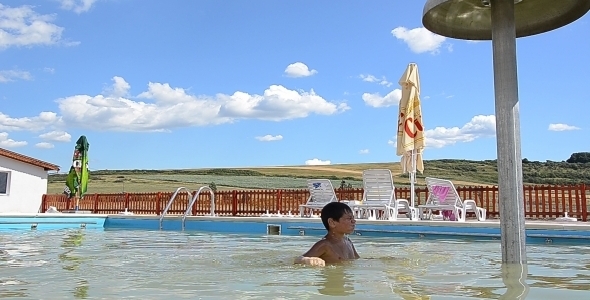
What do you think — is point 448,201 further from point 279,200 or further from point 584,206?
point 279,200

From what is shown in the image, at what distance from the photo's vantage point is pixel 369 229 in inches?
423

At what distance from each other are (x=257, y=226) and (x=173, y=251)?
5.28 meters

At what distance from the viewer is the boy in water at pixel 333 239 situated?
5137mm

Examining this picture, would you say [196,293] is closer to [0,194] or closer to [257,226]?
[257,226]

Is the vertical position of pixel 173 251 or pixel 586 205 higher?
pixel 586 205

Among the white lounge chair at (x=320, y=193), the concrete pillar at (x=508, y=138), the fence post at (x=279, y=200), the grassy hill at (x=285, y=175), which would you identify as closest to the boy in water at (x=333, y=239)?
the concrete pillar at (x=508, y=138)

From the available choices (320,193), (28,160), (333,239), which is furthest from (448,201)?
(28,160)

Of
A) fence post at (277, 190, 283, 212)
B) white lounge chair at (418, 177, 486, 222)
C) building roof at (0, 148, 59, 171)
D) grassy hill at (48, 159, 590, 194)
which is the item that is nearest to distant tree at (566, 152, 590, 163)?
grassy hill at (48, 159, 590, 194)

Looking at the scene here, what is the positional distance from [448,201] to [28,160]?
18.0 metres

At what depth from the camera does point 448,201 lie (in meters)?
11.4

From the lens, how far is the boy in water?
514 centimetres

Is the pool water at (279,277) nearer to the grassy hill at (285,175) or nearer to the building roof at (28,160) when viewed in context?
the building roof at (28,160)

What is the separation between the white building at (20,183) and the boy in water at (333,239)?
2030cm

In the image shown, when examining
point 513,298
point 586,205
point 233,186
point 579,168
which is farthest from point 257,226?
point 579,168
